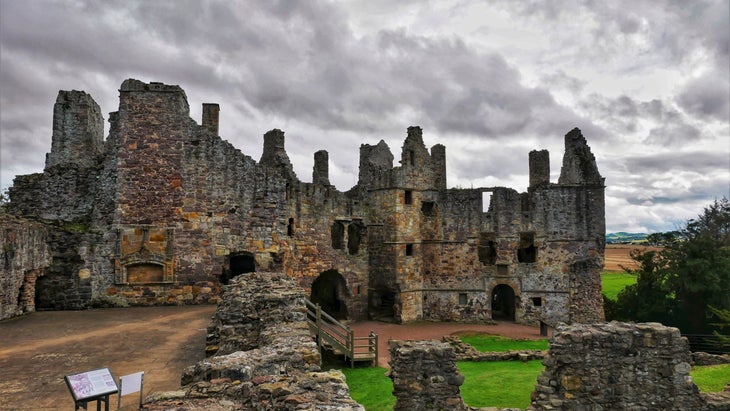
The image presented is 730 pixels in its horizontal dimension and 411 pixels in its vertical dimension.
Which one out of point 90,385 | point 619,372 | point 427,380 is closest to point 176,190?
point 427,380

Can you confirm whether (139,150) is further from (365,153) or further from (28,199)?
(365,153)

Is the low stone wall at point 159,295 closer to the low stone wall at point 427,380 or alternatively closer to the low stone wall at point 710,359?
the low stone wall at point 427,380

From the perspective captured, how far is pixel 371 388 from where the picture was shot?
531 inches

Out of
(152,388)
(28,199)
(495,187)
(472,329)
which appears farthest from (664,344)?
(28,199)

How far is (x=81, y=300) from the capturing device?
559 inches

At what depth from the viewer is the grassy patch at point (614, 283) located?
40.7 metres

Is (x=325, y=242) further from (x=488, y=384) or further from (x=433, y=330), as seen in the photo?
(x=488, y=384)

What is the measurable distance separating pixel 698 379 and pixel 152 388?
52.6ft

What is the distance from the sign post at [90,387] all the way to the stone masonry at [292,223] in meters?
10.9

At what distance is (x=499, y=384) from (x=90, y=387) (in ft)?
39.5

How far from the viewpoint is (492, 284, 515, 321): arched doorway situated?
28969mm

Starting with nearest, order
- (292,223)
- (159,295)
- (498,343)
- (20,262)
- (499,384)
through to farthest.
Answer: (20,262) < (499,384) < (159,295) < (292,223) < (498,343)

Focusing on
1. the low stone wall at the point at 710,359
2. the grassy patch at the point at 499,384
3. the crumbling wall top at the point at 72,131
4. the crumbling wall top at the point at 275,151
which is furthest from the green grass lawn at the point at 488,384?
the crumbling wall top at the point at 72,131

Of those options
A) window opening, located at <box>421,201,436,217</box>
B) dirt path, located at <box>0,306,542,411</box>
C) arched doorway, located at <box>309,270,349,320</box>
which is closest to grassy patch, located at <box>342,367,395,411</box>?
dirt path, located at <box>0,306,542,411</box>
